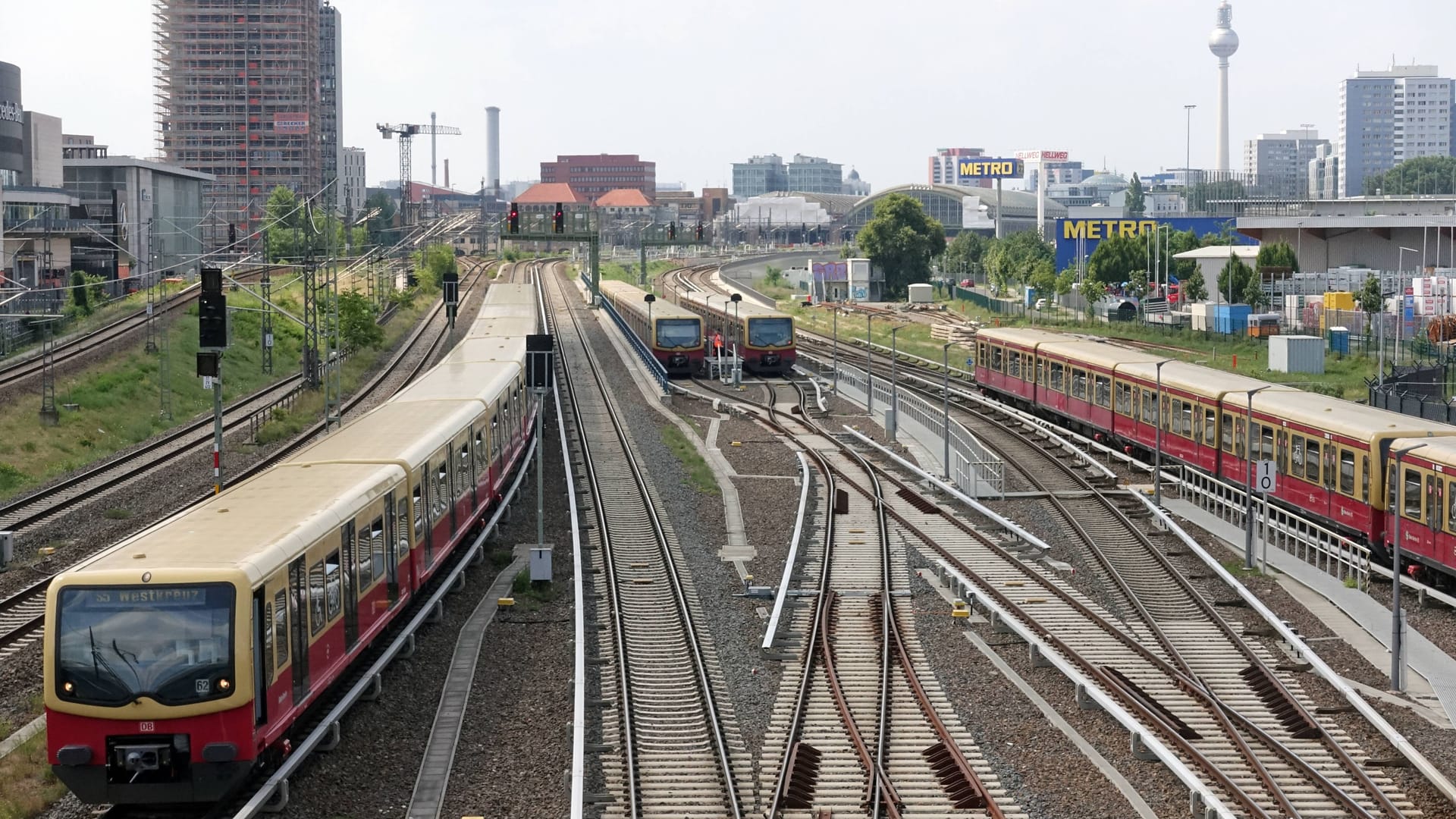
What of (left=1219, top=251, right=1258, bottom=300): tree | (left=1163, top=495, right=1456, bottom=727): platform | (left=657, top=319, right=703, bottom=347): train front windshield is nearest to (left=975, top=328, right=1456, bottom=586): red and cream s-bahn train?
(left=1163, top=495, right=1456, bottom=727): platform

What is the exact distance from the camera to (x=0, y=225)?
66.9m

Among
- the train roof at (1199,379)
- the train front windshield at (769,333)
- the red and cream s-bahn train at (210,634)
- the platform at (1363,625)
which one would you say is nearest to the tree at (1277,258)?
the train front windshield at (769,333)

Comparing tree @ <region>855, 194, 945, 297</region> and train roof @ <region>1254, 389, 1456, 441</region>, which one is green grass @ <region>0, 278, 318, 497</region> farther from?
tree @ <region>855, 194, 945, 297</region>

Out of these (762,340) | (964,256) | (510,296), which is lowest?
(762,340)

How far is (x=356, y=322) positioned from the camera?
190 ft

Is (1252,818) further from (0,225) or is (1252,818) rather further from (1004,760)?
(0,225)

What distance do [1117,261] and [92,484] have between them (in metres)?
67.5

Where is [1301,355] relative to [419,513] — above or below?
above

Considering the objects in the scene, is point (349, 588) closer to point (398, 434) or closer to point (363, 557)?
point (363, 557)

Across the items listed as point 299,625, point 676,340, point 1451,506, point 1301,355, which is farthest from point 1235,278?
point 299,625

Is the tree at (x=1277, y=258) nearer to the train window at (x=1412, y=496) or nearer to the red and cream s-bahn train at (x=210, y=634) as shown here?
the train window at (x=1412, y=496)

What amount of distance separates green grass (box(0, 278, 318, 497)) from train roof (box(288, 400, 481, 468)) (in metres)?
12.8

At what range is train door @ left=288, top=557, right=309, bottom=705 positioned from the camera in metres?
14.2

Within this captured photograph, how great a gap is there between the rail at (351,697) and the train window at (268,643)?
0.92 metres
